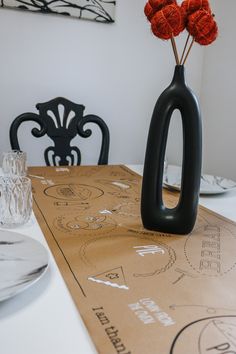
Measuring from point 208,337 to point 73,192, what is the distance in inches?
28.3

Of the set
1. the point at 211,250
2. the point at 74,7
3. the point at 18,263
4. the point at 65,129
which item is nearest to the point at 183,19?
the point at 211,250

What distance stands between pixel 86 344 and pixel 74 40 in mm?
1914

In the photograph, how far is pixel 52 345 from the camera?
0.43 metres

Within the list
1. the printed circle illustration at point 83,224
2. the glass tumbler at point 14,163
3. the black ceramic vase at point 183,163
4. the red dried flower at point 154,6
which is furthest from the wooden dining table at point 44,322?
the glass tumbler at point 14,163

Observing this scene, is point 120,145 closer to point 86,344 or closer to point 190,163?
point 190,163

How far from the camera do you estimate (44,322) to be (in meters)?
0.47

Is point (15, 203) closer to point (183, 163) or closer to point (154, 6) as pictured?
point (183, 163)

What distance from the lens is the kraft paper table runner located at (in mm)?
454

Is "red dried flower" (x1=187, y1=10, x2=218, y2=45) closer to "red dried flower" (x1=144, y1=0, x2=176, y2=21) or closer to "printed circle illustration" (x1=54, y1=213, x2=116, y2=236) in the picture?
"red dried flower" (x1=144, y1=0, x2=176, y2=21)

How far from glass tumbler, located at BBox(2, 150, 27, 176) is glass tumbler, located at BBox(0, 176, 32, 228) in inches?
15.8

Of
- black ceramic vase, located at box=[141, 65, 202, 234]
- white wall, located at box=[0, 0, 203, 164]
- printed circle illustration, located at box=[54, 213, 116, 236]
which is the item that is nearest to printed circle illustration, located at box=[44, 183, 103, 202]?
printed circle illustration, located at box=[54, 213, 116, 236]

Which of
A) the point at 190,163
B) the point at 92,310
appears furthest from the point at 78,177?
the point at 92,310

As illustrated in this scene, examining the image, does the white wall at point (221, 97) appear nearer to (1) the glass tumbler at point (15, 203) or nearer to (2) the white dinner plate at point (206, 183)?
(2) the white dinner plate at point (206, 183)

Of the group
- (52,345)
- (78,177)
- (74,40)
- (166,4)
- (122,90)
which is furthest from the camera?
(122,90)
